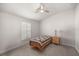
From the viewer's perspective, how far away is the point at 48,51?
52.5 inches

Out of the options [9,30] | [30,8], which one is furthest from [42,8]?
[9,30]

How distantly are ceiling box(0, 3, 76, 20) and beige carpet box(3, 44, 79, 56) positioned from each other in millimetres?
815

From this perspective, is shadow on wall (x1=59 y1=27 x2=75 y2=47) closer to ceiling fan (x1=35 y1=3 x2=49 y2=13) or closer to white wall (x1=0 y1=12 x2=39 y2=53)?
ceiling fan (x1=35 y1=3 x2=49 y2=13)

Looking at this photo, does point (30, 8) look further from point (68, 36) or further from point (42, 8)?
point (68, 36)

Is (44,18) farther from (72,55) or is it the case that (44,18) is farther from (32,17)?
(72,55)

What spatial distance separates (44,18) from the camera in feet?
4.63

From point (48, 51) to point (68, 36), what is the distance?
650 mm

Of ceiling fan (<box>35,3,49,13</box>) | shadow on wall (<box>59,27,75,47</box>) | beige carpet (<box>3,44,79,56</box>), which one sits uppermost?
ceiling fan (<box>35,3,49,13</box>)

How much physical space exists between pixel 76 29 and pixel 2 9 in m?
1.84

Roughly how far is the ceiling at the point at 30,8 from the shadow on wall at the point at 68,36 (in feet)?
1.70

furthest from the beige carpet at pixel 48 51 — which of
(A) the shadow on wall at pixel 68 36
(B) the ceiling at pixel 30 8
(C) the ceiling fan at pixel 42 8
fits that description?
(C) the ceiling fan at pixel 42 8

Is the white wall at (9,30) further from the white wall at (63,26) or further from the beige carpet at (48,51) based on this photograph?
the white wall at (63,26)

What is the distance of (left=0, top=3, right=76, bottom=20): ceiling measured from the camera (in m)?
1.25

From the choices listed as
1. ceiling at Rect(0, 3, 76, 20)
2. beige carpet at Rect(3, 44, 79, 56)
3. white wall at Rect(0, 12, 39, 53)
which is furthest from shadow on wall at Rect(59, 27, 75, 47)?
white wall at Rect(0, 12, 39, 53)
